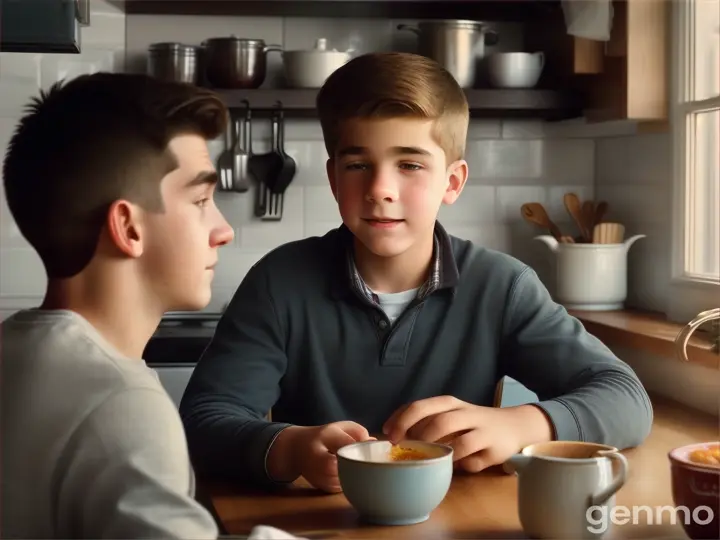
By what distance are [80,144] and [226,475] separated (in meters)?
0.32

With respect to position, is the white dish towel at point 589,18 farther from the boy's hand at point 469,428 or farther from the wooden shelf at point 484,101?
the boy's hand at point 469,428

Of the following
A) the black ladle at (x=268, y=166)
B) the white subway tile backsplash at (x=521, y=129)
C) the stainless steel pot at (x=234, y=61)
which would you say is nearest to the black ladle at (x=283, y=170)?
the black ladle at (x=268, y=166)

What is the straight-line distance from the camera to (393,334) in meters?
0.78

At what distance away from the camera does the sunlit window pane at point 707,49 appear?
1213mm

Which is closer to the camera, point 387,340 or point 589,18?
point 387,340

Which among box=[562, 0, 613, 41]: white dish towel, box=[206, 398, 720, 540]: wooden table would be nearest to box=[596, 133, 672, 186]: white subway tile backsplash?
box=[562, 0, 613, 41]: white dish towel

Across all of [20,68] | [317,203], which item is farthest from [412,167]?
[317,203]

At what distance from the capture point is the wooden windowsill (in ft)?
3.14

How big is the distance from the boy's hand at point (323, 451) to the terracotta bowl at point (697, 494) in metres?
0.17

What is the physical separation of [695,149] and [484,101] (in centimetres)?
34

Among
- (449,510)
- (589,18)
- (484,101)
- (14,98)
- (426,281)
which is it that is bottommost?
(449,510)

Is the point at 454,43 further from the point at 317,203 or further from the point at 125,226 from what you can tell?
the point at 125,226

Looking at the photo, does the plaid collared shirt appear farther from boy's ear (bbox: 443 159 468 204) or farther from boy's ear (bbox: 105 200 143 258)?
boy's ear (bbox: 105 200 143 258)

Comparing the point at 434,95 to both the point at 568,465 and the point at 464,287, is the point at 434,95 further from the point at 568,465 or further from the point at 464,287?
the point at 568,465
